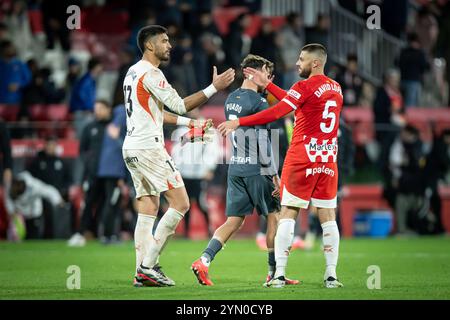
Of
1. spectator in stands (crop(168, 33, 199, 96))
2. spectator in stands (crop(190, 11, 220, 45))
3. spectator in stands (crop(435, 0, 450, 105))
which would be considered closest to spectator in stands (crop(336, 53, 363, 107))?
spectator in stands (crop(435, 0, 450, 105))

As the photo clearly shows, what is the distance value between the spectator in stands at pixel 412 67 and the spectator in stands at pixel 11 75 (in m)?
8.87

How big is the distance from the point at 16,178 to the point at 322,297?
11.4 metres

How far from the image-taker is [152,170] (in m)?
10.5

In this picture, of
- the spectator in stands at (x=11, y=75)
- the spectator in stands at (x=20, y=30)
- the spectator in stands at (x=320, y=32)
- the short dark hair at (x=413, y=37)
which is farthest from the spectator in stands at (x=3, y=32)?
the short dark hair at (x=413, y=37)

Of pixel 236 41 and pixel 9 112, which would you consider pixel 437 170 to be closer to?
pixel 236 41

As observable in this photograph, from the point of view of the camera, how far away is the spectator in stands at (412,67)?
77.2 ft

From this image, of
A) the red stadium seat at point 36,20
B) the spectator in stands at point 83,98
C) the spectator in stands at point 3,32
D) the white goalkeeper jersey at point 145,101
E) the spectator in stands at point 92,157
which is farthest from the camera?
the red stadium seat at point 36,20

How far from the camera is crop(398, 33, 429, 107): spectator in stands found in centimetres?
2353

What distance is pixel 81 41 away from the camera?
80.0 feet

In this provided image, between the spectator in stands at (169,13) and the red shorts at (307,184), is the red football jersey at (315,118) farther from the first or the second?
the spectator in stands at (169,13)

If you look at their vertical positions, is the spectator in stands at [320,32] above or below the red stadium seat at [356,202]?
above
